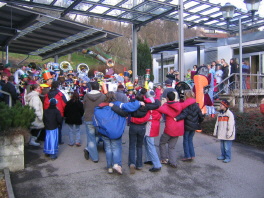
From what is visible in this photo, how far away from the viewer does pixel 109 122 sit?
5.16 metres

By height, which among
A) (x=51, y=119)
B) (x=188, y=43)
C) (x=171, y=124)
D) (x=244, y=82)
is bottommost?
(x=171, y=124)

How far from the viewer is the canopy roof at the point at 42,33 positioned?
9.95 meters

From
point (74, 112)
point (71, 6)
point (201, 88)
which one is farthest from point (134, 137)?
point (71, 6)

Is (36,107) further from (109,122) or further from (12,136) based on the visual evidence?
(109,122)

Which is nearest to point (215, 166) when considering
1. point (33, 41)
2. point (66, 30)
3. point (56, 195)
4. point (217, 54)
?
point (56, 195)

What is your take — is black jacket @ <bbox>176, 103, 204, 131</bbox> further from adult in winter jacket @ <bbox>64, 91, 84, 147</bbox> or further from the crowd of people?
adult in winter jacket @ <bbox>64, 91, 84, 147</bbox>

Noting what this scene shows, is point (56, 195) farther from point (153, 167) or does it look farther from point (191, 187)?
point (191, 187)

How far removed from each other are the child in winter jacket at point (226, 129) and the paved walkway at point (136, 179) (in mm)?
370

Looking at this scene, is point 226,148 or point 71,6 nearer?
point 226,148

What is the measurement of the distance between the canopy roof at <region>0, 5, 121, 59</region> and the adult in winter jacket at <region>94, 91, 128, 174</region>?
597 cm

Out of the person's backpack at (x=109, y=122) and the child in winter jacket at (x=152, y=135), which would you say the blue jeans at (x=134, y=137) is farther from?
the person's backpack at (x=109, y=122)

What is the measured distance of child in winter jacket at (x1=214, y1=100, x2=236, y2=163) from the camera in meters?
6.25

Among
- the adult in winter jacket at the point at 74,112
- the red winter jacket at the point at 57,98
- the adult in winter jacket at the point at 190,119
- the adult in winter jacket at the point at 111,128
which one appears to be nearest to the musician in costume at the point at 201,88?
the adult in winter jacket at the point at 190,119

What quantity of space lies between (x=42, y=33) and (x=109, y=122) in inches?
342
